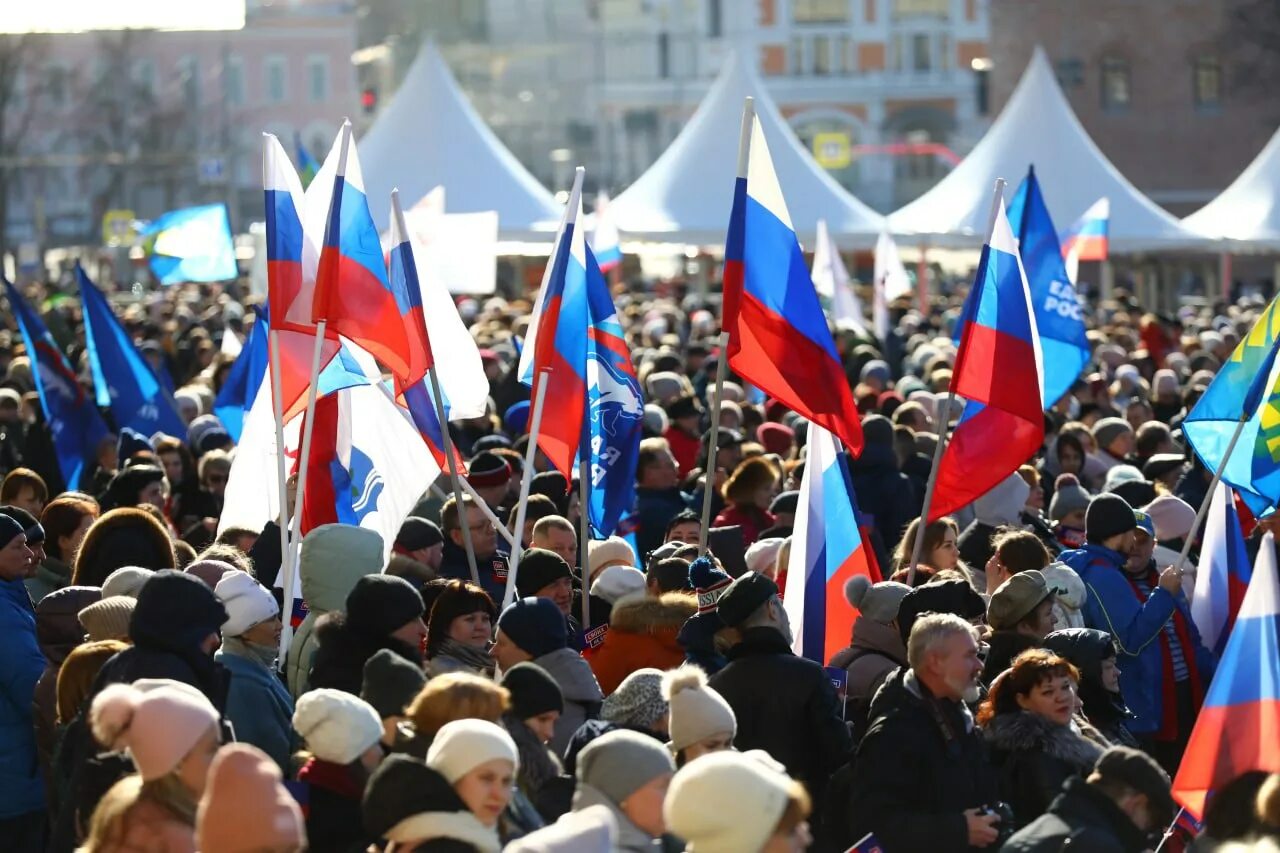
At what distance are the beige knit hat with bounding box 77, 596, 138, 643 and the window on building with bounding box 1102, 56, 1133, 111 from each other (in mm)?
60027

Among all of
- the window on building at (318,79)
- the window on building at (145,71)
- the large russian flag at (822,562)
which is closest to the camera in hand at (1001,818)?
the large russian flag at (822,562)

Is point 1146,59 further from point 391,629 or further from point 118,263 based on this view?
point 391,629

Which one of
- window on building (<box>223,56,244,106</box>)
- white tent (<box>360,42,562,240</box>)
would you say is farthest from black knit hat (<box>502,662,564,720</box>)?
window on building (<box>223,56,244,106</box>)

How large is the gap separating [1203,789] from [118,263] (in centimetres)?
5432

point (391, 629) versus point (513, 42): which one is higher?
point (513, 42)

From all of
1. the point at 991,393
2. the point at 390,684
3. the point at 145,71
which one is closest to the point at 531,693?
the point at 390,684

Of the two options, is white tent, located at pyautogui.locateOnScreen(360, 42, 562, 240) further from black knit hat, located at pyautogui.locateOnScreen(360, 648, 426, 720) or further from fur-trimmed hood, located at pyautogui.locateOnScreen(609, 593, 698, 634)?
black knit hat, located at pyautogui.locateOnScreen(360, 648, 426, 720)

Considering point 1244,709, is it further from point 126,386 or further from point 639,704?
point 126,386

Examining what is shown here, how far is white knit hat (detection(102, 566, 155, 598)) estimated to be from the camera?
712cm

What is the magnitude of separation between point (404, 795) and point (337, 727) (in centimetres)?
66

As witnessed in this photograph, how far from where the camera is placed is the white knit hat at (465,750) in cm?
495

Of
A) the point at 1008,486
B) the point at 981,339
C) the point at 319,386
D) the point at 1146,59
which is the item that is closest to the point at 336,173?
the point at 319,386

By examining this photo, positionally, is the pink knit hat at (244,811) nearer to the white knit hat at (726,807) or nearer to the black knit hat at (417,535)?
the white knit hat at (726,807)

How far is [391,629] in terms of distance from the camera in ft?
21.2
